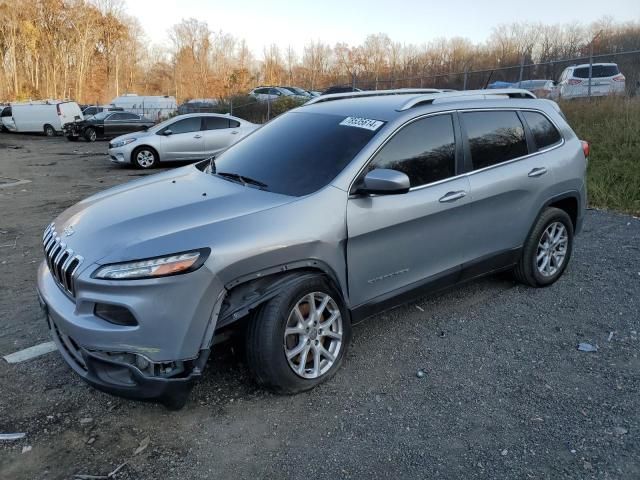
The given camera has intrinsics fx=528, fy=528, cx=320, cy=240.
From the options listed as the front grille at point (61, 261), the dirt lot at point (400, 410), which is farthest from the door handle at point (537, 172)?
the front grille at point (61, 261)

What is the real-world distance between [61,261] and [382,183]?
6.38 ft

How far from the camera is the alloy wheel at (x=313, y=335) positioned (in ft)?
10.3

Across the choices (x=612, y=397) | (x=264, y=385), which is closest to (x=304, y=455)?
(x=264, y=385)

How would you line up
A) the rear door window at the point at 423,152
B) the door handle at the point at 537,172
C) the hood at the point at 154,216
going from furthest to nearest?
1. the door handle at the point at 537,172
2. the rear door window at the point at 423,152
3. the hood at the point at 154,216

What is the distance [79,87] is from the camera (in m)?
61.6

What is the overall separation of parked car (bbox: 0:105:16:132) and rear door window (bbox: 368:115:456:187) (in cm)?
3298

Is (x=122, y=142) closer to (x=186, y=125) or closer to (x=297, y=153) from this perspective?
(x=186, y=125)

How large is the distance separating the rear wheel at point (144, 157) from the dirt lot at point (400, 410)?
1029 cm

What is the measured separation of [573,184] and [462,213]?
5.31 feet

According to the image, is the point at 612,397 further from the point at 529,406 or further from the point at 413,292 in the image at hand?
the point at 413,292

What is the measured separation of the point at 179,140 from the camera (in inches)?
579

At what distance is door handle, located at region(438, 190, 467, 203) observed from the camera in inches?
150

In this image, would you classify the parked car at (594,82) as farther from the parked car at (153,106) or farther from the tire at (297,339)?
the parked car at (153,106)

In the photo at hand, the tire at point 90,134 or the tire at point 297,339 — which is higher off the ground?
the tire at point 90,134
